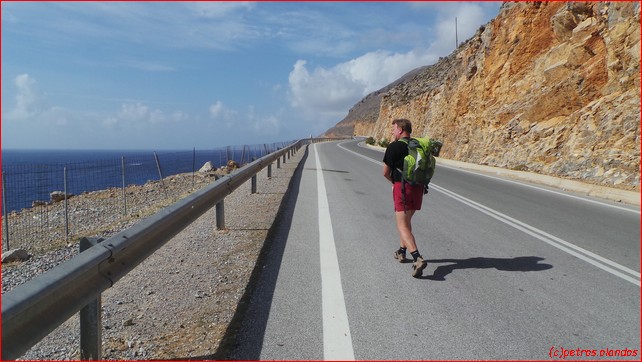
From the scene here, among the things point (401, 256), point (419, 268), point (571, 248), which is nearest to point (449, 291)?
point (419, 268)

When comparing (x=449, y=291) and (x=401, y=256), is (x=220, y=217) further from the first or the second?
(x=449, y=291)

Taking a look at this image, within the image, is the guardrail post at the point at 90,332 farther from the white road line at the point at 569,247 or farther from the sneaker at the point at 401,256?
the white road line at the point at 569,247

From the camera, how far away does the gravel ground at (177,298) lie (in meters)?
3.71

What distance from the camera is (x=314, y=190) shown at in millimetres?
13352

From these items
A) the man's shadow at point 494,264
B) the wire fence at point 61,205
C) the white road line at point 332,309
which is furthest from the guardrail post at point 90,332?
the wire fence at point 61,205

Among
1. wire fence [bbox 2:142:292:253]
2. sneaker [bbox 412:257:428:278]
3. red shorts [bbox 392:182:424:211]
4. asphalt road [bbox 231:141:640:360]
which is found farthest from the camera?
wire fence [bbox 2:142:292:253]

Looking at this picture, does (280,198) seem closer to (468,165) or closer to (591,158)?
(591,158)

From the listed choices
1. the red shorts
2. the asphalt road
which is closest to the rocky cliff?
the asphalt road

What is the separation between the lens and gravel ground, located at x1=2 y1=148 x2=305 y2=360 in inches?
146

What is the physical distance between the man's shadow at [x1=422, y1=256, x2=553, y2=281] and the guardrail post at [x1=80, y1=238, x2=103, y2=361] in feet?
11.1

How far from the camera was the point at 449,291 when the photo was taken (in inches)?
191

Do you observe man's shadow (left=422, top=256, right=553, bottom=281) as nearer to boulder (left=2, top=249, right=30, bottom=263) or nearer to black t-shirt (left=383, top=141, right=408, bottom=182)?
black t-shirt (left=383, top=141, right=408, bottom=182)

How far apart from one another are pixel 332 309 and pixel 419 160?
6.78 ft

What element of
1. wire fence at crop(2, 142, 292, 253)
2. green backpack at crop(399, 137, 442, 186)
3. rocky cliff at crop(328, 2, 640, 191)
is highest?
rocky cliff at crop(328, 2, 640, 191)
